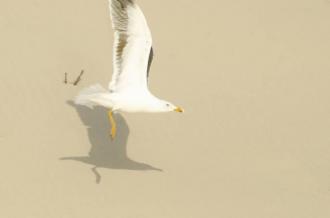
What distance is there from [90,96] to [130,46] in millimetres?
811

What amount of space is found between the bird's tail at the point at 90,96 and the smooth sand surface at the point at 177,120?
441 millimetres

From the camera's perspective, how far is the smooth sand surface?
8.53 metres

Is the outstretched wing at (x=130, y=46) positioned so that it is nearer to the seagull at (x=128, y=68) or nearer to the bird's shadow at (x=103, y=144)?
the seagull at (x=128, y=68)

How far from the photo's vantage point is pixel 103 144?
380 inches

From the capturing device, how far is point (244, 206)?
8828 millimetres

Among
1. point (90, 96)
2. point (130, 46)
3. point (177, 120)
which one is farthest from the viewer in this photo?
point (177, 120)

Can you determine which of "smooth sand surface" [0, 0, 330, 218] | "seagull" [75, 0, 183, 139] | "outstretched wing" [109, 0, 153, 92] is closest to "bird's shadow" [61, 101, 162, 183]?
"smooth sand surface" [0, 0, 330, 218]

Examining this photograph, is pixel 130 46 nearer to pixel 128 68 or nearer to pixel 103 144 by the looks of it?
pixel 128 68

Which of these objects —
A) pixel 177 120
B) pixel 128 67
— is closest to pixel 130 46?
pixel 128 67

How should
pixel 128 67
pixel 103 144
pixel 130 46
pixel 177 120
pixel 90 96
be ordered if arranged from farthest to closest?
pixel 177 120
pixel 103 144
pixel 90 96
pixel 128 67
pixel 130 46

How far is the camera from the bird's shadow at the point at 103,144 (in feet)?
30.1

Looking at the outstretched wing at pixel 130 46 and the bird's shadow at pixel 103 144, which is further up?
the outstretched wing at pixel 130 46

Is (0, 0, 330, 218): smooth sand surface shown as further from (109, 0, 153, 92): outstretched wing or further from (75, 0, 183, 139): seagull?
(109, 0, 153, 92): outstretched wing

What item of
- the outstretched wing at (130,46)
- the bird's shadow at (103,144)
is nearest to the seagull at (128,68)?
the outstretched wing at (130,46)
